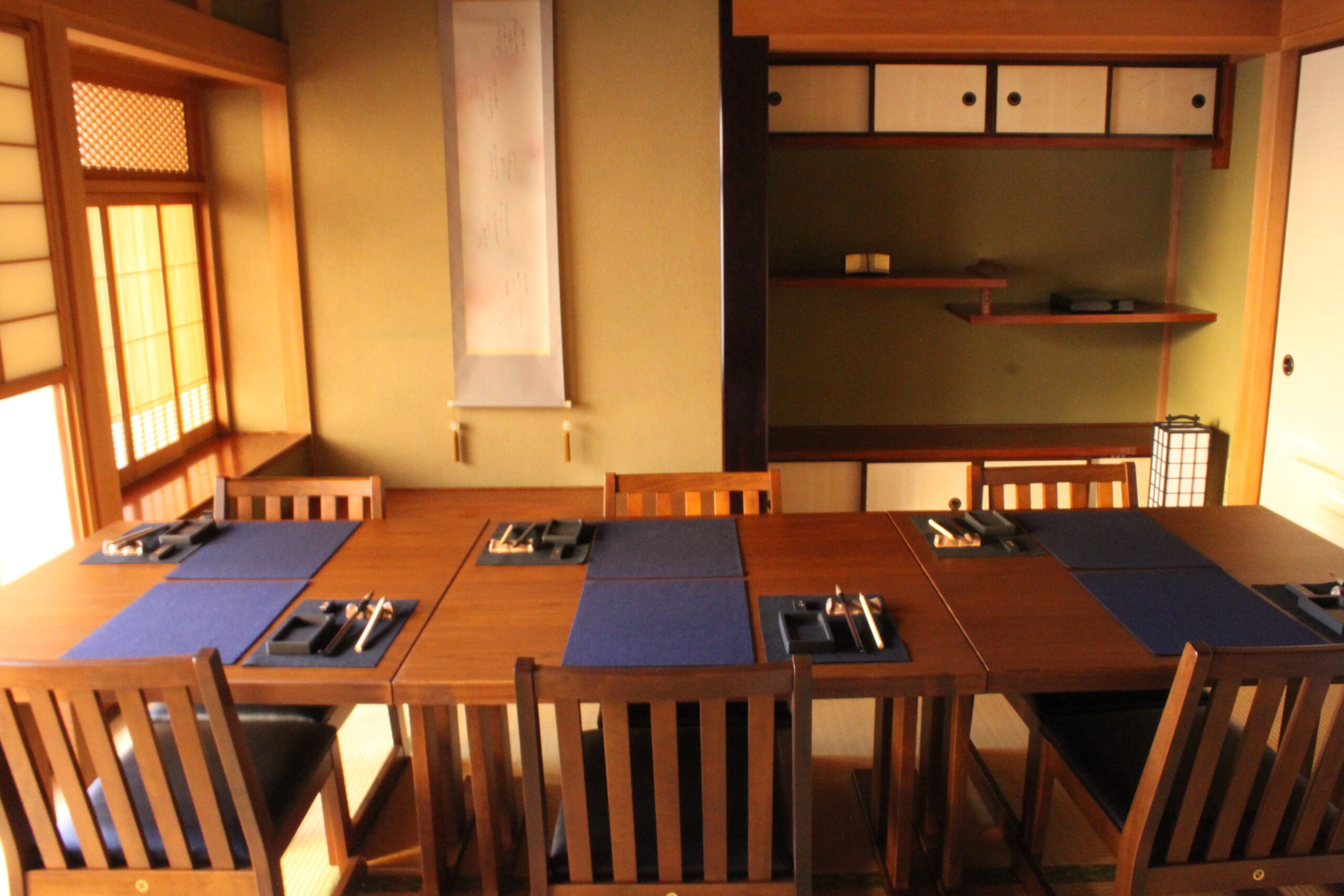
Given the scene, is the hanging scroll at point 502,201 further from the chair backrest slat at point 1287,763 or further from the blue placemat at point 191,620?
the chair backrest slat at point 1287,763

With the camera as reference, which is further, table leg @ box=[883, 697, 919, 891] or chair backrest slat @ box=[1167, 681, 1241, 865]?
table leg @ box=[883, 697, 919, 891]

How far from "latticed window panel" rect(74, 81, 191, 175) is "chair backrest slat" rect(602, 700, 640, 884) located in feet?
6.91

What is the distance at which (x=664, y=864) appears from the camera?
5.57 ft

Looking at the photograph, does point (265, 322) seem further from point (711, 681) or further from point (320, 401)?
point (711, 681)

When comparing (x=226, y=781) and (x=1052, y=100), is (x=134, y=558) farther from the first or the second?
(x=1052, y=100)

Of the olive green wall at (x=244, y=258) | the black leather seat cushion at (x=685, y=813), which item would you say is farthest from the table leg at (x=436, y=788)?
the olive green wall at (x=244, y=258)

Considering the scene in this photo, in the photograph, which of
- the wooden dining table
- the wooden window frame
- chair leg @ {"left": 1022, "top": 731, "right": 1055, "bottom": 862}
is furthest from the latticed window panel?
chair leg @ {"left": 1022, "top": 731, "right": 1055, "bottom": 862}

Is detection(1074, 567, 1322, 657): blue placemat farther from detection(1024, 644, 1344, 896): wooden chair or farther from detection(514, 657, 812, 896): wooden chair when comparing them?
detection(514, 657, 812, 896): wooden chair

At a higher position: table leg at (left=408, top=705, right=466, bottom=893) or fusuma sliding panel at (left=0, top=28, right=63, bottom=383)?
fusuma sliding panel at (left=0, top=28, right=63, bottom=383)

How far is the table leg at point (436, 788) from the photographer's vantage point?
214 cm

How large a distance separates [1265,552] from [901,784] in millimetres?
987

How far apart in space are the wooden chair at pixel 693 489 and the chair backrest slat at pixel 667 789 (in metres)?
1.18

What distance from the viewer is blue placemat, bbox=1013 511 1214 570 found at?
7.70 ft

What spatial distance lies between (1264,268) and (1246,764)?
277 cm
